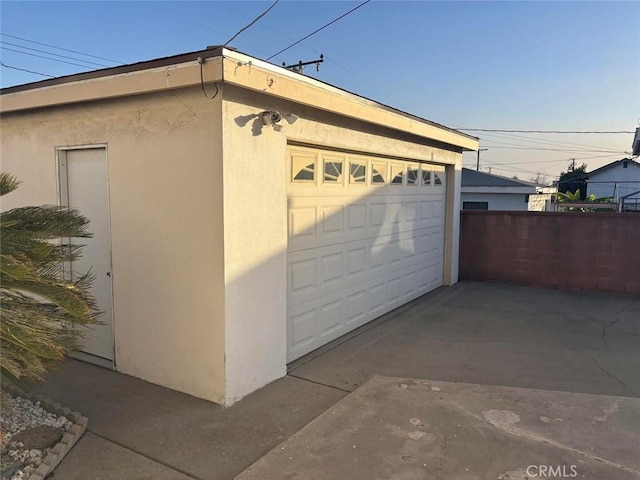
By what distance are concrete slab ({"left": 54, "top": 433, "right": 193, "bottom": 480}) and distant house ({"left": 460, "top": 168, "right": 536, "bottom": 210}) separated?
21.2 m

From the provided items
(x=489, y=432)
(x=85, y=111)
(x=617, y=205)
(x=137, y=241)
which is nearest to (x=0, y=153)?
(x=85, y=111)

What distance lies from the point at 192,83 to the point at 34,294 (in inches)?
77.3

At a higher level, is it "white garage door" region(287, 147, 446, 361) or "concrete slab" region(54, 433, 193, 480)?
"white garage door" region(287, 147, 446, 361)

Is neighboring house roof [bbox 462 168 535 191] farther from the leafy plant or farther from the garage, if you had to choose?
the leafy plant

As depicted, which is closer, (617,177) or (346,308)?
(346,308)

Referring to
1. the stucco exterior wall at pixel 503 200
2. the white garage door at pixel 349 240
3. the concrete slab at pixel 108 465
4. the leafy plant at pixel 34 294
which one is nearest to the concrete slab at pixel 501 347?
the white garage door at pixel 349 240

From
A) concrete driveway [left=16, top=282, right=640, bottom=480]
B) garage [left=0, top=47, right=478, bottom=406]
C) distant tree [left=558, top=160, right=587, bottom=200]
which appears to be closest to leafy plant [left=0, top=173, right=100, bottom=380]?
concrete driveway [left=16, top=282, right=640, bottom=480]

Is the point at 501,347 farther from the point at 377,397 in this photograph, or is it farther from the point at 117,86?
the point at 117,86

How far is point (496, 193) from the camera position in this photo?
22.1 meters

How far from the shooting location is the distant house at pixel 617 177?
29.8 metres

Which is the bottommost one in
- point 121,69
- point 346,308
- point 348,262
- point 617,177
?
point 346,308

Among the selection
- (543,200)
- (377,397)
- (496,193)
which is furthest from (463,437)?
(543,200)

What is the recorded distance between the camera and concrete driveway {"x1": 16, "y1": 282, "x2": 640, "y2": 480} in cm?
318

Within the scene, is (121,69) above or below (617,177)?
below
